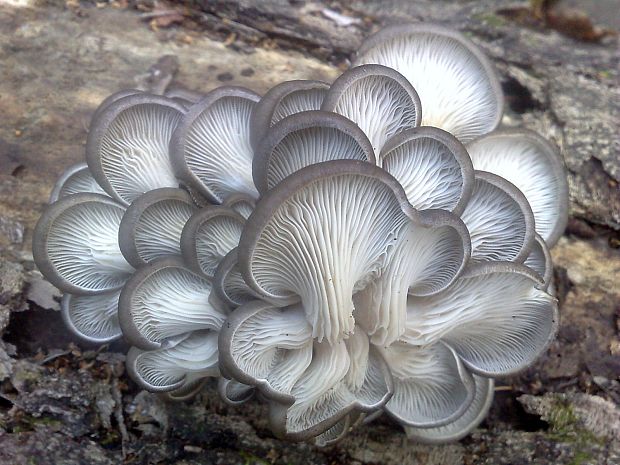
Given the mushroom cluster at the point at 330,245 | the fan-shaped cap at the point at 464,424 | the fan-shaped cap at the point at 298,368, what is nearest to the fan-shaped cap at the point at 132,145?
the mushroom cluster at the point at 330,245

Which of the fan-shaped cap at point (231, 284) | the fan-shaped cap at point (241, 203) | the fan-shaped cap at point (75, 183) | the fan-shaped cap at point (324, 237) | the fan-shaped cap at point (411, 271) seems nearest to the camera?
the fan-shaped cap at point (324, 237)

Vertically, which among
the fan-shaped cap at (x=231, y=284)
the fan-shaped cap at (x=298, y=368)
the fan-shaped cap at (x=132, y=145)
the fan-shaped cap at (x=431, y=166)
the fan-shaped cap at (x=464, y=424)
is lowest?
the fan-shaped cap at (x=464, y=424)

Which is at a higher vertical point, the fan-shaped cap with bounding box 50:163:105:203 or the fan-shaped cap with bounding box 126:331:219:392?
the fan-shaped cap with bounding box 50:163:105:203

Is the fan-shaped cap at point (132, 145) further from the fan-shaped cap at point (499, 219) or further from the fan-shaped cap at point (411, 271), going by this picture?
the fan-shaped cap at point (499, 219)

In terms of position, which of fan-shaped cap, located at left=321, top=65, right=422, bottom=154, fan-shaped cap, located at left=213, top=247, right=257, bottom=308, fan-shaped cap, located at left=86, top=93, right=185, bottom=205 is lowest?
fan-shaped cap, located at left=213, top=247, right=257, bottom=308

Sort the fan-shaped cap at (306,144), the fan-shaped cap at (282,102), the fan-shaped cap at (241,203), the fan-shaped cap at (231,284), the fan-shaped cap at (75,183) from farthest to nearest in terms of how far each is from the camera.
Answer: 1. the fan-shaped cap at (75,183)
2. the fan-shaped cap at (241,203)
3. the fan-shaped cap at (282,102)
4. the fan-shaped cap at (231,284)
5. the fan-shaped cap at (306,144)

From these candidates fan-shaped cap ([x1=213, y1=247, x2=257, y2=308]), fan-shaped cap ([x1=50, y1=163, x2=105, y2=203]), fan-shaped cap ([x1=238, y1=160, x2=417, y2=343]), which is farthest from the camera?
fan-shaped cap ([x1=50, y1=163, x2=105, y2=203])

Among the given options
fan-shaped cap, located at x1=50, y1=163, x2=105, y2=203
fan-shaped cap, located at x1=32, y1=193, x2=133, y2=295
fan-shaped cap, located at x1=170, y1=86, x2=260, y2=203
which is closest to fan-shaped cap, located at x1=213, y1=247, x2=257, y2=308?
fan-shaped cap, located at x1=170, y1=86, x2=260, y2=203

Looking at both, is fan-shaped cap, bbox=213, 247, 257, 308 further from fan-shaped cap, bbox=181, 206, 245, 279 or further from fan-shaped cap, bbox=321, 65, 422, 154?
fan-shaped cap, bbox=321, 65, 422, 154
